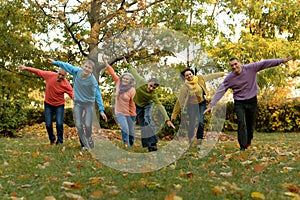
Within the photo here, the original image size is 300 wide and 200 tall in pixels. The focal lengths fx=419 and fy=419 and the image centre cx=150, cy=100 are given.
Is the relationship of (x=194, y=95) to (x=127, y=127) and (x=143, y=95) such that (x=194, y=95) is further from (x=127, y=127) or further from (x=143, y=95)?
(x=127, y=127)

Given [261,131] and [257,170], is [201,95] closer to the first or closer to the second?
[257,170]

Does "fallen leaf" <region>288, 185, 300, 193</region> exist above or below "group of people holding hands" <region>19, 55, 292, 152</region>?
below

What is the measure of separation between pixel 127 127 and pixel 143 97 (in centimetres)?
82

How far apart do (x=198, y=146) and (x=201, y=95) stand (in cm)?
102

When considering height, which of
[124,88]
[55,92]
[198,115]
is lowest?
[198,115]

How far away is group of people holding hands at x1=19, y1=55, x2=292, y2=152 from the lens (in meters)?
7.55

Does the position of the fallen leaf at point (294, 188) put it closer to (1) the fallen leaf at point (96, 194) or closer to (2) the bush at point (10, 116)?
(1) the fallen leaf at point (96, 194)

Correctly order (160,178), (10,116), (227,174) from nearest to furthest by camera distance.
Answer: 1. (160,178)
2. (227,174)
3. (10,116)

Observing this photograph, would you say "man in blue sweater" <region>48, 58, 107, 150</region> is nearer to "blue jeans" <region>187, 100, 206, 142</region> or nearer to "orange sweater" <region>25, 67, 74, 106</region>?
"orange sweater" <region>25, 67, 74, 106</region>

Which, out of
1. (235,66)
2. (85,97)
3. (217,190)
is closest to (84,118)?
(85,97)

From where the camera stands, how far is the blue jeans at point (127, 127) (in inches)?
342

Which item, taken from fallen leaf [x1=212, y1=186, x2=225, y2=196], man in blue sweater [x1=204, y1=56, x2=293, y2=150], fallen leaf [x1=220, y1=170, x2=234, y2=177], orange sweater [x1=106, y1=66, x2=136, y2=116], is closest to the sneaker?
orange sweater [x1=106, y1=66, x2=136, y2=116]

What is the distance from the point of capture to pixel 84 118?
26.0 ft

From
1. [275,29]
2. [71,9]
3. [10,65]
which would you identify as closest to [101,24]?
[71,9]
